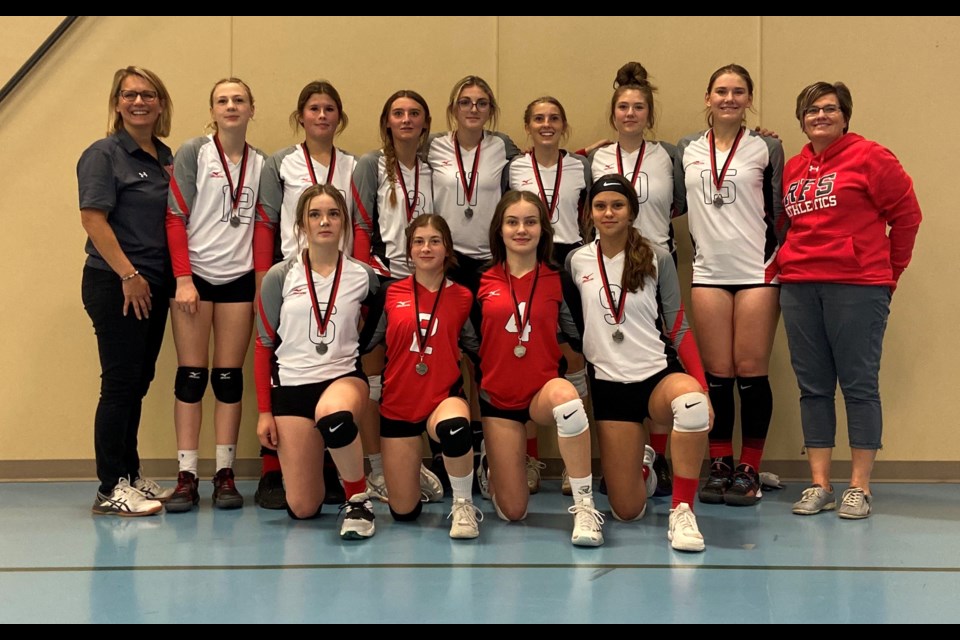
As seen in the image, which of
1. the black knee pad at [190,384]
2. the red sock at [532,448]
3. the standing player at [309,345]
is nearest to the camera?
the standing player at [309,345]

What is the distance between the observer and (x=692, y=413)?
325cm

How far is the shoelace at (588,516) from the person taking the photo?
10.8 ft

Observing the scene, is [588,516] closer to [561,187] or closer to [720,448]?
[720,448]

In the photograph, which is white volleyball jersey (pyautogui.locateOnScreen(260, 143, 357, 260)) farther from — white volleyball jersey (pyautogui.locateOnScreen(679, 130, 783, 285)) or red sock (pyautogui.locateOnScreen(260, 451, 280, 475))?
white volleyball jersey (pyautogui.locateOnScreen(679, 130, 783, 285))

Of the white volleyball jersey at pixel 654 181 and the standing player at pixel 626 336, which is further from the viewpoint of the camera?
the white volleyball jersey at pixel 654 181

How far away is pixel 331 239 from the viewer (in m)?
3.62

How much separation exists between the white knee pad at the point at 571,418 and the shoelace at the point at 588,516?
0.25m

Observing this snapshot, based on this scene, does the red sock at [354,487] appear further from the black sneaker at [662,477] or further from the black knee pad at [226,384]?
the black sneaker at [662,477]

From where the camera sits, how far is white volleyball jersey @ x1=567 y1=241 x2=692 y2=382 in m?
3.52

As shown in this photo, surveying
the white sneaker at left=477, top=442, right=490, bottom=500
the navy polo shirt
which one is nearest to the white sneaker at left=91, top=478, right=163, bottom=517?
the navy polo shirt

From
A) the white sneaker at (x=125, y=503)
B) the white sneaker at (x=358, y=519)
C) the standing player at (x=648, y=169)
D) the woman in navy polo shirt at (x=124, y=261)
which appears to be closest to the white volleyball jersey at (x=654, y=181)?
the standing player at (x=648, y=169)

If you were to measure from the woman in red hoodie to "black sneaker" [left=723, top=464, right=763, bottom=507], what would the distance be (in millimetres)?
210
